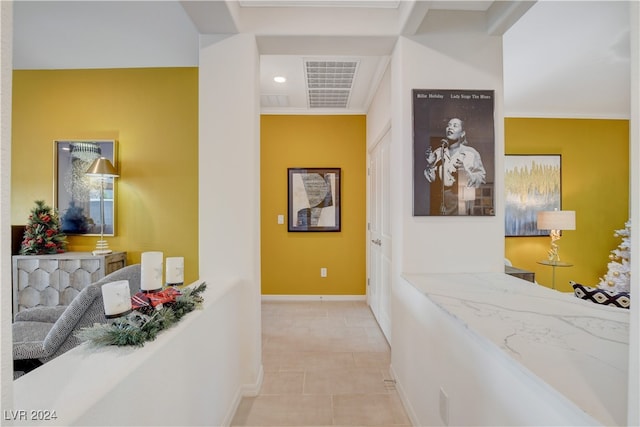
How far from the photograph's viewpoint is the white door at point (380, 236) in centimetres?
305

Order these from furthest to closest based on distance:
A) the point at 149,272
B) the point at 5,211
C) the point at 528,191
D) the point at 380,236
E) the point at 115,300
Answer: the point at 528,191
the point at 380,236
the point at 149,272
the point at 115,300
the point at 5,211

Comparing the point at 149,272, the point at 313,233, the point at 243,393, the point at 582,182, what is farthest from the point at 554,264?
the point at 149,272

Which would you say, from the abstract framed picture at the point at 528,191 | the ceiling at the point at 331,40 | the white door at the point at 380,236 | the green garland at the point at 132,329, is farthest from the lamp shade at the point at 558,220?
the green garland at the point at 132,329

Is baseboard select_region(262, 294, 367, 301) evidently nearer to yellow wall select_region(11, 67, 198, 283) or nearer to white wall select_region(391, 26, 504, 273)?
yellow wall select_region(11, 67, 198, 283)

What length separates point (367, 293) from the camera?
13.5ft

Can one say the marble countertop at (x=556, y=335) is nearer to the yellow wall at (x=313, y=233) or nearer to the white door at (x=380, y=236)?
the white door at (x=380, y=236)

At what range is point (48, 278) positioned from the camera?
116 inches

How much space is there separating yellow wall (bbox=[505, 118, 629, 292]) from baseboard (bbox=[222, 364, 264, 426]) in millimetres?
3881

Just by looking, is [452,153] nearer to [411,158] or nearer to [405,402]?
[411,158]

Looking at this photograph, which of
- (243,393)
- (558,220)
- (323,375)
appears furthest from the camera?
(558,220)

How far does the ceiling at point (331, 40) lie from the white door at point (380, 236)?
2.65 feet

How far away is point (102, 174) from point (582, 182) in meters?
6.13

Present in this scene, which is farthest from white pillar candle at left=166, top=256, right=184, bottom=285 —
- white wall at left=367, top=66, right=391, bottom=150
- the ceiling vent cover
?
the ceiling vent cover

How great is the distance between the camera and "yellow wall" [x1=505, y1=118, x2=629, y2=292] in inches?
172
